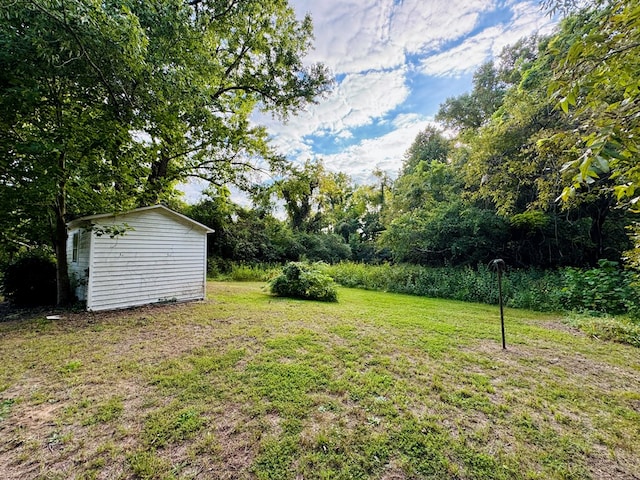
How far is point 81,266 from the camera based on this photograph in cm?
613

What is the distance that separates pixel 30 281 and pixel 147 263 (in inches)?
119

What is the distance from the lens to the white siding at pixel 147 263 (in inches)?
216

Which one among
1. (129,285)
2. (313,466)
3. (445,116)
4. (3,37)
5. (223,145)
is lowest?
(313,466)

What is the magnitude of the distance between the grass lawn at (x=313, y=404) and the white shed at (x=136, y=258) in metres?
1.46

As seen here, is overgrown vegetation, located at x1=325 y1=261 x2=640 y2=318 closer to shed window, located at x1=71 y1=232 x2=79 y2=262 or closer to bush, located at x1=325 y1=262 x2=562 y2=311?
bush, located at x1=325 y1=262 x2=562 y2=311

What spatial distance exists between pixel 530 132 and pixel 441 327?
6625 mm

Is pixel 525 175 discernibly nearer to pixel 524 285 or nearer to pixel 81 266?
pixel 524 285

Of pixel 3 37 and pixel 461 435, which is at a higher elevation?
pixel 3 37

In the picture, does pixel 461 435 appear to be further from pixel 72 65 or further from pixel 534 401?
pixel 72 65

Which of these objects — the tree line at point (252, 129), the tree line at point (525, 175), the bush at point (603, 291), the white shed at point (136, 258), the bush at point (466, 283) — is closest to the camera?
the tree line at point (525, 175)

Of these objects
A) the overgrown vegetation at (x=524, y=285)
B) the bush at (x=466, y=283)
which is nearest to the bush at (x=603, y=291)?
the overgrown vegetation at (x=524, y=285)

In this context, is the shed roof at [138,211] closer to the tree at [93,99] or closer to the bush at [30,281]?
the tree at [93,99]

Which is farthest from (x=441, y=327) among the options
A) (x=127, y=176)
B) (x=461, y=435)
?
(x=127, y=176)

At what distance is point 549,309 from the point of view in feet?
21.5
